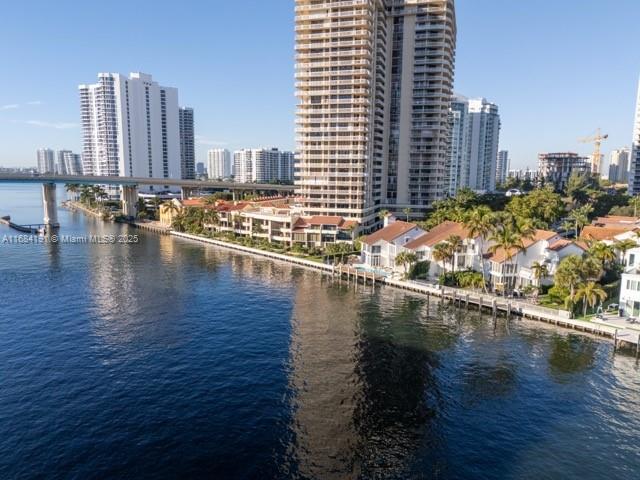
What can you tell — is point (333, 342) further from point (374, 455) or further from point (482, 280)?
point (482, 280)

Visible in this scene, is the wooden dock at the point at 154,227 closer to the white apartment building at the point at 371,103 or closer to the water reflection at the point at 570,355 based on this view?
the white apartment building at the point at 371,103

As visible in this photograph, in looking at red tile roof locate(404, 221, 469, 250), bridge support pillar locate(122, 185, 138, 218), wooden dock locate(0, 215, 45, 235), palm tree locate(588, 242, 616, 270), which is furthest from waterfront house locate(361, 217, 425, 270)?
bridge support pillar locate(122, 185, 138, 218)

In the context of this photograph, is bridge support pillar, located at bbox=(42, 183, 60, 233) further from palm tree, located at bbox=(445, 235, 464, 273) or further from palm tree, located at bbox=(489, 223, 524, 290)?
palm tree, located at bbox=(489, 223, 524, 290)

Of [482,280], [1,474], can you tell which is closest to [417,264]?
[482,280]

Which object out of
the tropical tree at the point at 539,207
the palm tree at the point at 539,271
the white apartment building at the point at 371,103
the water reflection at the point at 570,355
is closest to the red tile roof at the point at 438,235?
the palm tree at the point at 539,271

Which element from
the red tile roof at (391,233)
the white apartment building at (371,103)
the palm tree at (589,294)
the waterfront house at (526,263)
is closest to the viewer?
the palm tree at (589,294)

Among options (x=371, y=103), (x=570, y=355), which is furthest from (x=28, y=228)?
(x=570, y=355)
